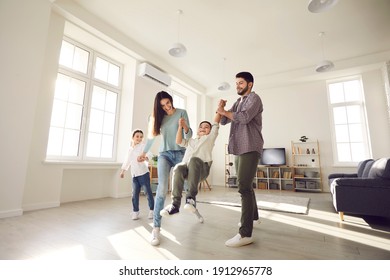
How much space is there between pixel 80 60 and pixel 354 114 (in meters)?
6.77

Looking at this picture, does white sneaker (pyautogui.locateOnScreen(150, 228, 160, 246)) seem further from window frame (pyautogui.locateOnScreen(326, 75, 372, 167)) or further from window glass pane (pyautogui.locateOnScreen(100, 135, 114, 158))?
window frame (pyautogui.locateOnScreen(326, 75, 372, 167))

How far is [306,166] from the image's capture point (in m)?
5.34

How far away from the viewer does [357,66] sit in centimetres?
477

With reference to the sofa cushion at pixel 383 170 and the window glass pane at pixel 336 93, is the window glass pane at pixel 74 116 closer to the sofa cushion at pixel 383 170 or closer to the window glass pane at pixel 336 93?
the sofa cushion at pixel 383 170

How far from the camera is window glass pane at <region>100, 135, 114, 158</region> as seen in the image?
4.06 m

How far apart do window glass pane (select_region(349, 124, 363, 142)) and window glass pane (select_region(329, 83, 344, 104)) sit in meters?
0.81

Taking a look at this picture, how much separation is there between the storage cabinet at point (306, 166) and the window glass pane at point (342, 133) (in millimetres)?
574

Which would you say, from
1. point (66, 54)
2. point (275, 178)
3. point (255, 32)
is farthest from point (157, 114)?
point (275, 178)

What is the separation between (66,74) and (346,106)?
6753mm

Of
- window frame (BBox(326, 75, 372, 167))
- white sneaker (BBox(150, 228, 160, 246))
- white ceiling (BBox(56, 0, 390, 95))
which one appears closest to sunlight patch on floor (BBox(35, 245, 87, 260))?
white sneaker (BBox(150, 228, 160, 246))

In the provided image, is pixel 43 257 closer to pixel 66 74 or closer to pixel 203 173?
pixel 203 173

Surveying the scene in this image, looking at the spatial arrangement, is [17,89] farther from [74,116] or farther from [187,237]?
[187,237]

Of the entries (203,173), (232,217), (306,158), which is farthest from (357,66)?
(203,173)

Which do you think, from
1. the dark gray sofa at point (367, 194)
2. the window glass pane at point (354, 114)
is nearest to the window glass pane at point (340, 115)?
the window glass pane at point (354, 114)
